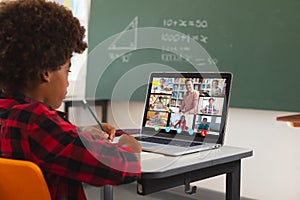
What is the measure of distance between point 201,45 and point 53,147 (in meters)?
2.30

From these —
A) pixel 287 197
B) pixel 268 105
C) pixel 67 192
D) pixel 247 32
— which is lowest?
pixel 287 197

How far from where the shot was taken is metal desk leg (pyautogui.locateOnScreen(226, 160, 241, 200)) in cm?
161

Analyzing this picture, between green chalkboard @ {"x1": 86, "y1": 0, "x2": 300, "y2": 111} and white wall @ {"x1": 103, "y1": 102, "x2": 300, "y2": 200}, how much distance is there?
127mm

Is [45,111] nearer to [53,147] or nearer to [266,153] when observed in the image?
[53,147]

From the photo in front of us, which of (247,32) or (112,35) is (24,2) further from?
(112,35)

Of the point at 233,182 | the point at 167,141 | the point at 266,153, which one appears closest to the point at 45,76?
the point at 167,141

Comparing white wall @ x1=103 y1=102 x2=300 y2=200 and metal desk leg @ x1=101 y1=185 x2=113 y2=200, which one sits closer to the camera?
metal desk leg @ x1=101 y1=185 x2=113 y2=200

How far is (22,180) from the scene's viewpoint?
1.02 metres

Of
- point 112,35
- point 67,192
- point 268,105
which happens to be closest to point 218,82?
point 67,192

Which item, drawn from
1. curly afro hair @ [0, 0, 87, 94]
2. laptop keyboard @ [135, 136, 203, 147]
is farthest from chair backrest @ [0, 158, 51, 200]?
laptop keyboard @ [135, 136, 203, 147]

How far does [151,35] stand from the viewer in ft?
11.4

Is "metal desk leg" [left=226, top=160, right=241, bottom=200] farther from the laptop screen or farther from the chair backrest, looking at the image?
the chair backrest

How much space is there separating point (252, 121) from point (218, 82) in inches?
54.9

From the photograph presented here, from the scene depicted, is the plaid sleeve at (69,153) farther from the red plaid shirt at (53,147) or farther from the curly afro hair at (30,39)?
the curly afro hair at (30,39)
